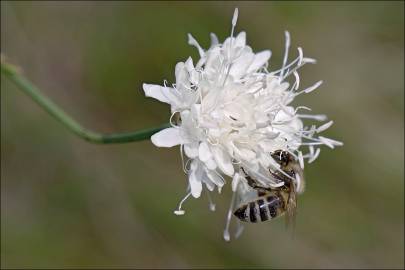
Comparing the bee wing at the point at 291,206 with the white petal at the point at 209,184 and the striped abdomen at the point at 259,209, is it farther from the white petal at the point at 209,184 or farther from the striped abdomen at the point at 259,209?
the white petal at the point at 209,184

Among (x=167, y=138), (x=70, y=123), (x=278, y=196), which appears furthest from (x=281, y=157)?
(x=70, y=123)

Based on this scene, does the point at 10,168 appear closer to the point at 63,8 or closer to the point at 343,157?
the point at 63,8

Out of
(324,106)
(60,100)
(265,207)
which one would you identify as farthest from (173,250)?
(265,207)

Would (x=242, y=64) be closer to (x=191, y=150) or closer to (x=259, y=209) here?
(x=191, y=150)

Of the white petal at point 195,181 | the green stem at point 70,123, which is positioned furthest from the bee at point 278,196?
the green stem at point 70,123

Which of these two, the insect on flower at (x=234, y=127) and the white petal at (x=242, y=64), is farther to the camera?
the white petal at (x=242, y=64)

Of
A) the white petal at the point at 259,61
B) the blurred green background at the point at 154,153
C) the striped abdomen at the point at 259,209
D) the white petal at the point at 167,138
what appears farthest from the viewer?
the blurred green background at the point at 154,153
